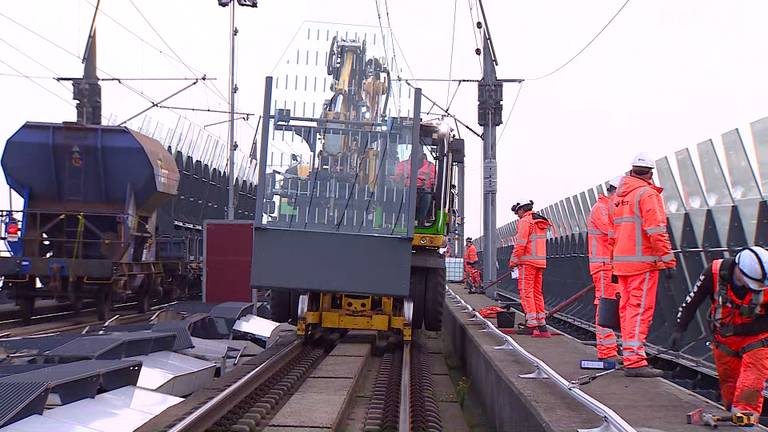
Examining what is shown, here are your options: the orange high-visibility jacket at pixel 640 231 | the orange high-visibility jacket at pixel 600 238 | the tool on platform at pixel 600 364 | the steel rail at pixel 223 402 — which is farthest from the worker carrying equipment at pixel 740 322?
the steel rail at pixel 223 402

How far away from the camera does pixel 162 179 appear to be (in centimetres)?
1791

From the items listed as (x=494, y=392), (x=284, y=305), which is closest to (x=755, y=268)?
(x=494, y=392)

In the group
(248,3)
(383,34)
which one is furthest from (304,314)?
(248,3)

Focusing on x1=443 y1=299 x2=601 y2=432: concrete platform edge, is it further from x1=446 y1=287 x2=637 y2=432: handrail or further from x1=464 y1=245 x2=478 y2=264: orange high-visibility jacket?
x1=464 y1=245 x2=478 y2=264: orange high-visibility jacket

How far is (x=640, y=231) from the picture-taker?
7090mm

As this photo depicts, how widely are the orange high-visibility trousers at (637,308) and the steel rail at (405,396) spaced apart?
1.94 metres

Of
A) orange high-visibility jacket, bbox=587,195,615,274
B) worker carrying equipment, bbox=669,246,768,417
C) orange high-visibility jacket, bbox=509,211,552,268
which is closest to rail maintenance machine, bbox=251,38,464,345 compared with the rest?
orange high-visibility jacket, bbox=509,211,552,268

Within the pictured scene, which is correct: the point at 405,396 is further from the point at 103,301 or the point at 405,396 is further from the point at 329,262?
the point at 103,301

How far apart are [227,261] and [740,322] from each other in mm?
14499

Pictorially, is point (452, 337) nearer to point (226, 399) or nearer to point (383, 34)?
point (383, 34)

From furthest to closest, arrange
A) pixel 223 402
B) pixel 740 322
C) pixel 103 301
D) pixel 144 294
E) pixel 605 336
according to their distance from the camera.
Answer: pixel 144 294
pixel 103 301
pixel 605 336
pixel 223 402
pixel 740 322

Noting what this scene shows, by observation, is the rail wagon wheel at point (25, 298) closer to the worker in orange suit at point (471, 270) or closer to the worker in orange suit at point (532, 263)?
the worker in orange suit at point (532, 263)

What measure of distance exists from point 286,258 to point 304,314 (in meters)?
1.77

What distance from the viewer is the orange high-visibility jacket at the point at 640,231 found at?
271 inches
